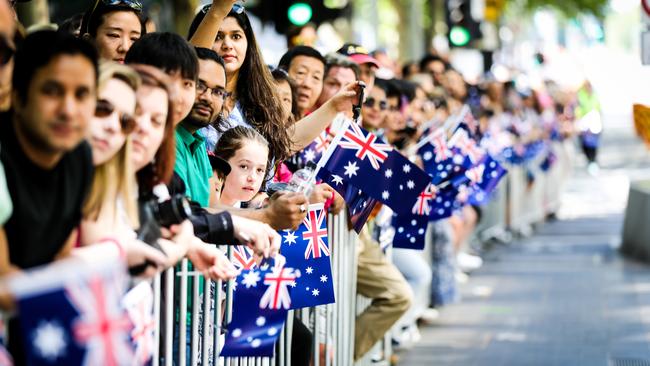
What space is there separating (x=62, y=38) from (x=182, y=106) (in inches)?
45.2

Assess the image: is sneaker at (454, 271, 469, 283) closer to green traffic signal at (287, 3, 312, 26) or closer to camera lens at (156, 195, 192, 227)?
green traffic signal at (287, 3, 312, 26)

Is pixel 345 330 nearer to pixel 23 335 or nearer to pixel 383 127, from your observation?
pixel 383 127

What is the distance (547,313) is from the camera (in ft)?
39.1

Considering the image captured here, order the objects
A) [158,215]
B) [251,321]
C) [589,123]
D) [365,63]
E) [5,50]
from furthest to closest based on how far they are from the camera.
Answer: [589,123] < [365,63] < [251,321] < [158,215] < [5,50]

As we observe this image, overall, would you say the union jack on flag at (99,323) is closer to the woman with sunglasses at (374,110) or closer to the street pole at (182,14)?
the woman with sunglasses at (374,110)

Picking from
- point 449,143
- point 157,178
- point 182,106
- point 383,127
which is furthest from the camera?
point 449,143

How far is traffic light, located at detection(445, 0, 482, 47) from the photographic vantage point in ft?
79.8

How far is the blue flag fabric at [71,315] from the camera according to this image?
323 centimetres

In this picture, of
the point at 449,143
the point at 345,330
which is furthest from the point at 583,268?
the point at 345,330

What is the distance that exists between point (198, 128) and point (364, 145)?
1579 millimetres

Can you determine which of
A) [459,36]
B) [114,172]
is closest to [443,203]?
[114,172]

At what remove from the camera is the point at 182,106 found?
4.80 meters

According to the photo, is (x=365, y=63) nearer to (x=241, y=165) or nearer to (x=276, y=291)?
(x=241, y=165)

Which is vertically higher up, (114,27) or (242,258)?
(114,27)
